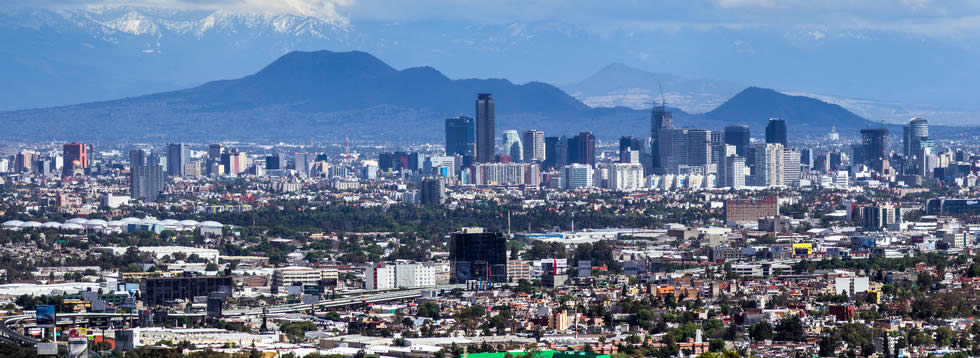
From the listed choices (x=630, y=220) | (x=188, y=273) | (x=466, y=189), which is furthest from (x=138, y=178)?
(x=188, y=273)

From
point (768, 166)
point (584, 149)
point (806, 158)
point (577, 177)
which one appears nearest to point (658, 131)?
point (584, 149)

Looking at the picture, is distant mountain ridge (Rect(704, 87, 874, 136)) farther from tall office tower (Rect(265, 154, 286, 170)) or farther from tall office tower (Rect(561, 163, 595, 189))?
tall office tower (Rect(561, 163, 595, 189))

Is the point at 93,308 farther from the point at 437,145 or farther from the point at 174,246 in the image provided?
→ the point at 437,145

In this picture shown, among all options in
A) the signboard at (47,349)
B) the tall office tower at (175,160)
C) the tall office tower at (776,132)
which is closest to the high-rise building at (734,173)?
the tall office tower at (776,132)

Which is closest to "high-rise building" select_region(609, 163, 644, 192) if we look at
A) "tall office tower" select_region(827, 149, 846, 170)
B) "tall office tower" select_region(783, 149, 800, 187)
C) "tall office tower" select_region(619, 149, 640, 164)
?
"tall office tower" select_region(783, 149, 800, 187)

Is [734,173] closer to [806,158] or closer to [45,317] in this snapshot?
[806,158]
